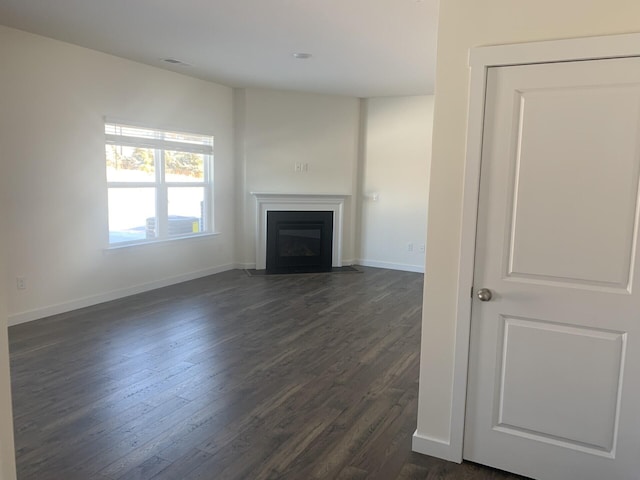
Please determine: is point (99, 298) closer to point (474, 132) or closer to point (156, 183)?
point (156, 183)

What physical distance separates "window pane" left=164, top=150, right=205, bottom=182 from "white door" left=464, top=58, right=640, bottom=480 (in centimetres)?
481

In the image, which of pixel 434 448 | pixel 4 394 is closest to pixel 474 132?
→ pixel 434 448

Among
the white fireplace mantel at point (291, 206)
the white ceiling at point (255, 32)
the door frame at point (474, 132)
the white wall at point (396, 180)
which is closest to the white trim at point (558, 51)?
the door frame at point (474, 132)

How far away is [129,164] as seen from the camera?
18.4ft

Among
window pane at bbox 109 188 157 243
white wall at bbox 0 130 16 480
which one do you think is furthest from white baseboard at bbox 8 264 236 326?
white wall at bbox 0 130 16 480

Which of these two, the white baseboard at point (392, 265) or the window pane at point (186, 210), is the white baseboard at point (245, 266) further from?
the white baseboard at point (392, 265)

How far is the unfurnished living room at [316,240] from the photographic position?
214cm

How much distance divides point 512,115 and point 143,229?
4.82 metres

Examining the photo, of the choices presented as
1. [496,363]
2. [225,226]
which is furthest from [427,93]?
[496,363]

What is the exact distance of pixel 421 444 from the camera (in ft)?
8.40

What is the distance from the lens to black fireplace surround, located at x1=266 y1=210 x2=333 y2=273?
722cm

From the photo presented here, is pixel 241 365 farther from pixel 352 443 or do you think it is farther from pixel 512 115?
pixel 512 115

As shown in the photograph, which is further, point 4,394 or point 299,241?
point 299,241

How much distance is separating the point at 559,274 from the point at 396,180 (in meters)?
5.36
